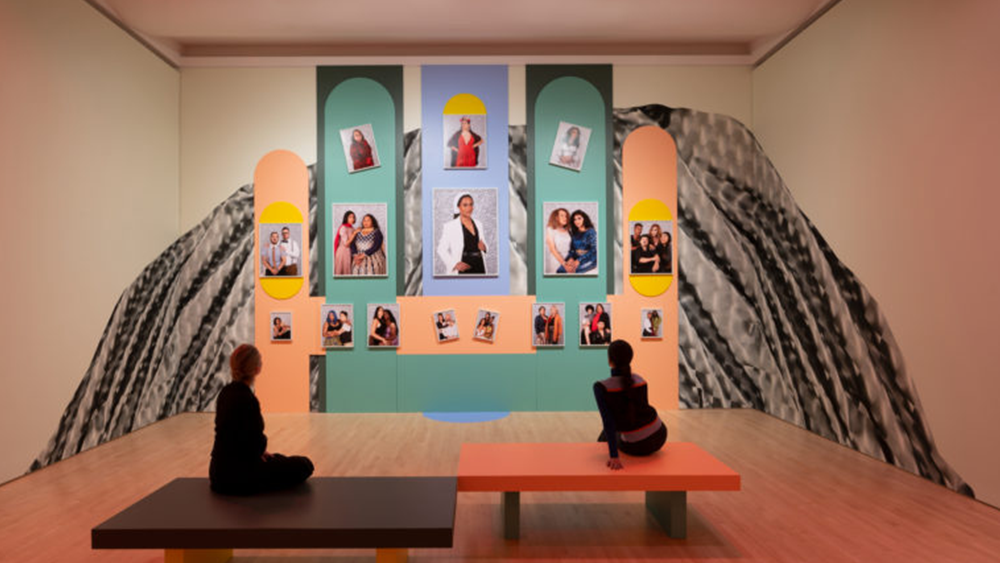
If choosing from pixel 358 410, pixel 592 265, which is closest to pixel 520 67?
pixel 592 265

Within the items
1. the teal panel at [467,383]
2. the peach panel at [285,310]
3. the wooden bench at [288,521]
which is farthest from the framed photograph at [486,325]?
the wooden bench at [288,521]

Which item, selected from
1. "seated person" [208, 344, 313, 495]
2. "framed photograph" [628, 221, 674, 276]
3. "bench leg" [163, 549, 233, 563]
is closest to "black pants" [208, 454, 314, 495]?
"seated person" [208, 344, 313, 495]

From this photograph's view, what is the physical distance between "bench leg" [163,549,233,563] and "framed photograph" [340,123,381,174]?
5.36m

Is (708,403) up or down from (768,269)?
down

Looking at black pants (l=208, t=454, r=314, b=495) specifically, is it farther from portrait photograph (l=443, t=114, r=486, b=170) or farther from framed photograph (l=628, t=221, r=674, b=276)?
framed photograph (l=628, t=221, r=674, b=276)

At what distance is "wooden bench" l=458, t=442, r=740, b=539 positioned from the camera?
3650 mm

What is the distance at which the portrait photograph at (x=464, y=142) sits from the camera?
314 inches

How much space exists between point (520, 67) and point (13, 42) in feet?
17.1

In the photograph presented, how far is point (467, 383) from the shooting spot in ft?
26.1

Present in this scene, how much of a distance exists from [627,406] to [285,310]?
17.4ft

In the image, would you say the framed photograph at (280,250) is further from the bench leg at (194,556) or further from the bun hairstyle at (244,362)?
the bench leg at (194,556)

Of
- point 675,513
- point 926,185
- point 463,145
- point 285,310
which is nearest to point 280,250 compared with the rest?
point 285,310

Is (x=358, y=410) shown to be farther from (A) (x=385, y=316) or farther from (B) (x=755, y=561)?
(B) (x=755, y=561)

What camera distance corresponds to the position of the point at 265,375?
7922 mm
